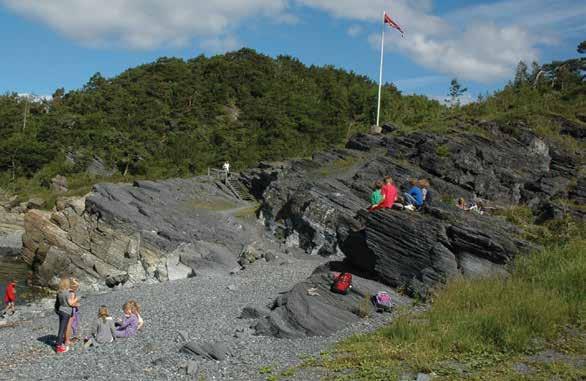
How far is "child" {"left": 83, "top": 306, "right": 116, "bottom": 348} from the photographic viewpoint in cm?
1403

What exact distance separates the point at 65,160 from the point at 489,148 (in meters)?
60.7

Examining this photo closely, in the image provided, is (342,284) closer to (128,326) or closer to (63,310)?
(128,326)

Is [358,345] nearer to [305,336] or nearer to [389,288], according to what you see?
[305,336]

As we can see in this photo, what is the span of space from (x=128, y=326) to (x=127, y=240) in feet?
50.8

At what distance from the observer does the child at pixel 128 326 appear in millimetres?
14539

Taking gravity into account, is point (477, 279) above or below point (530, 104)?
below

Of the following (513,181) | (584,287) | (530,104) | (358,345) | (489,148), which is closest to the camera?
(358,345)

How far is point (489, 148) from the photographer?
107ft

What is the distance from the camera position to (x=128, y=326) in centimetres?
1473

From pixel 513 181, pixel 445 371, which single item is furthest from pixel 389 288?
pixel 513 181

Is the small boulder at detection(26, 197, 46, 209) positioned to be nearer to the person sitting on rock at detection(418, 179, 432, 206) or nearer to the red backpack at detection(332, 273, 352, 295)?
the person sitting on rock at detection(418, 179, 432, 206)

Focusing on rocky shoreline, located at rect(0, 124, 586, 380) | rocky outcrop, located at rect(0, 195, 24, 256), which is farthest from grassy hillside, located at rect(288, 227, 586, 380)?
rocky outcrop, located at rect(0, 195, 24, 256)

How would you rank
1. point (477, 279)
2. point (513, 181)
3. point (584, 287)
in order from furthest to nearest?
1. point (513, 181)
2. point (477, 279)
3. point (584, 287)

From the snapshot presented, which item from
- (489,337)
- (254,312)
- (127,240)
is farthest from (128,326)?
(127,240)
